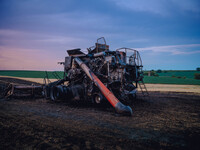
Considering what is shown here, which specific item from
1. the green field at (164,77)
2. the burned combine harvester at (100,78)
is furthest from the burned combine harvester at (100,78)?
the green field at (164,77)

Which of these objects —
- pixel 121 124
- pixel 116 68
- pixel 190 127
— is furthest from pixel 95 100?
pixel 190 127

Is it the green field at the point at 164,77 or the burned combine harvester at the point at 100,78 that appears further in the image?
the green field at the point at 164,77

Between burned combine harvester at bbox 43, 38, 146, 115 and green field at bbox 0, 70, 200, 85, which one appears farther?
green field at bbox 0, 70, 200, 85

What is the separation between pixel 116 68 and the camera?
11547mm

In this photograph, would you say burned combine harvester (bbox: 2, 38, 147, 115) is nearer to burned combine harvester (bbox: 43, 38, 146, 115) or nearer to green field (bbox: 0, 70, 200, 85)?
burned combine harvester (bbox: 43, 38, 146, 115)

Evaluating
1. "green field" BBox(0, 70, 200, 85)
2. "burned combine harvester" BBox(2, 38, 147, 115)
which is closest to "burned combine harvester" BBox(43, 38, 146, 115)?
"burned combine harvester" BBox(2, 38, 147, 115)

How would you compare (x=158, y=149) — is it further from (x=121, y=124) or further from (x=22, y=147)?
(x=22, y=147)

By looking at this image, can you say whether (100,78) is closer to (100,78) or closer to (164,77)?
(100,78)

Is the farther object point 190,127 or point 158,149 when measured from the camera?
point 190,127

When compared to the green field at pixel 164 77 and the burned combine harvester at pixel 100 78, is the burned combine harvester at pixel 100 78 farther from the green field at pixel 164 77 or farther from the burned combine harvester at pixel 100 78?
the green field at pixel 164 77

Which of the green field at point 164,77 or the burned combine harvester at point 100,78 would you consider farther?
the green field at point 164,77

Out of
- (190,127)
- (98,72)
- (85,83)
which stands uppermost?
(98,72)

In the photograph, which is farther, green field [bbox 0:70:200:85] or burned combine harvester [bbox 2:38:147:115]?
green field [bbox 0:70:200:85]

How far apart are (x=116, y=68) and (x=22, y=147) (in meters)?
9.01
